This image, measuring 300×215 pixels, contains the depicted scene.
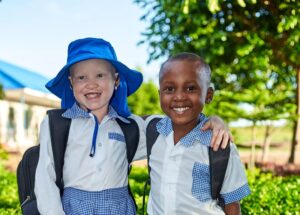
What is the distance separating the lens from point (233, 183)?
258cm

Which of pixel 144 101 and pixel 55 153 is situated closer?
pixel 55 153

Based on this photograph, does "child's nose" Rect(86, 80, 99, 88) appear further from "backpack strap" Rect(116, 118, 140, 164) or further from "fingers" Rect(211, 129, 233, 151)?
"fingers" Rect(211, 129, 233, 151)

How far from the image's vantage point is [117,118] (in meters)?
3.08

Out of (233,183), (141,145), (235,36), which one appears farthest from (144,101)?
(233,183)

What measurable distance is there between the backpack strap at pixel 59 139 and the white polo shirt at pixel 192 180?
23.7 inches

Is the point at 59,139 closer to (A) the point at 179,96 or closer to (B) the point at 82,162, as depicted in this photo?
(B) the point at 82,162

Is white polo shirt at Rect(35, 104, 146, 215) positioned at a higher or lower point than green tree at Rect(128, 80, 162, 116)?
higher

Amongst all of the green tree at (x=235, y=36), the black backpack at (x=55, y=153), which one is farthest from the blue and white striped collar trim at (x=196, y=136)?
the green tree at (x=235, y=36)

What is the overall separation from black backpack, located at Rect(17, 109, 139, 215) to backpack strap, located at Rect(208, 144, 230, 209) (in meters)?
0.64

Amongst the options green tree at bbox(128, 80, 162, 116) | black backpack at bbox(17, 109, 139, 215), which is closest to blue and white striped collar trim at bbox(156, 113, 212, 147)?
black backpack at bbox(17, 109, 139, 215)

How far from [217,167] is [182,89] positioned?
477 millimetres

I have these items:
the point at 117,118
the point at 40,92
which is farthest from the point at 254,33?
the point at 40,92

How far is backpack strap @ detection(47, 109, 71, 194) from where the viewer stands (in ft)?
9.08

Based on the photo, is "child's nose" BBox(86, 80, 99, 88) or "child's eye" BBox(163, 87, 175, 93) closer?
"child's eye" BBox(163, 87, 175, 93)
